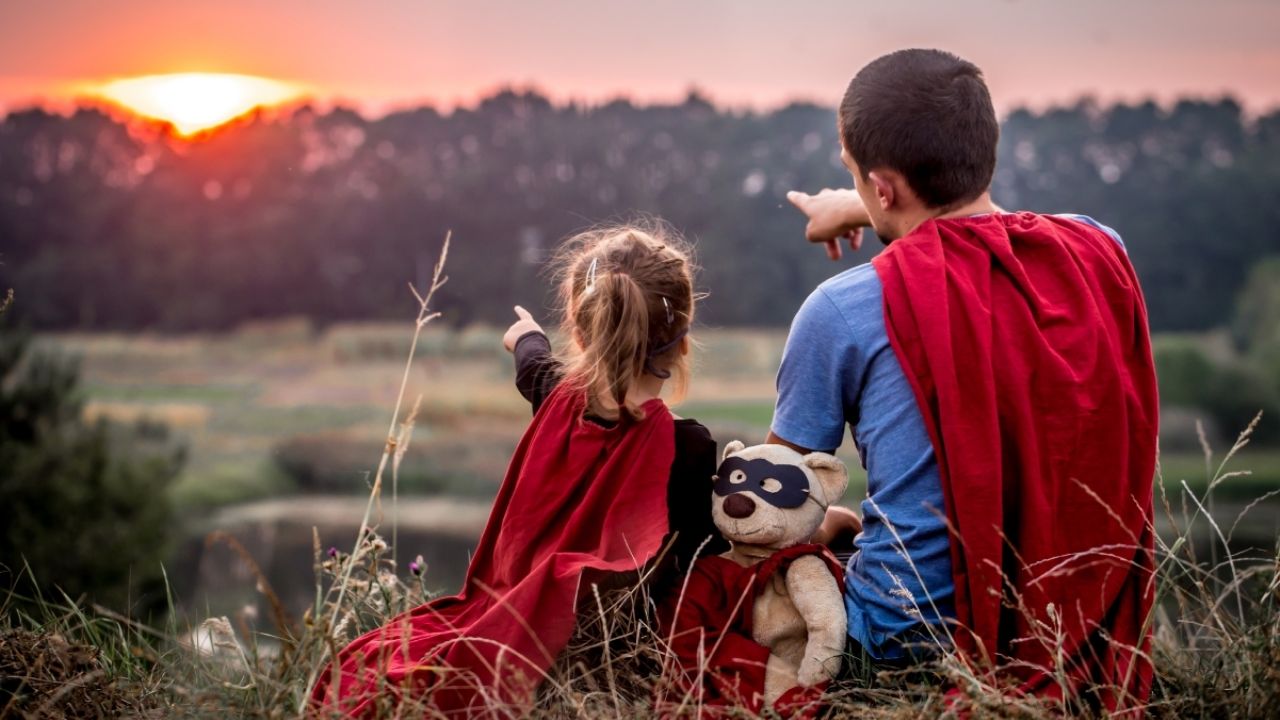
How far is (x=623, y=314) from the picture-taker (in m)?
3.08

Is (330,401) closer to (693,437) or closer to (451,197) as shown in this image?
(451,197)

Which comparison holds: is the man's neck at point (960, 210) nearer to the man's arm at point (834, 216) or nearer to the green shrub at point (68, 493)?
the man's arm at point (834, 216)

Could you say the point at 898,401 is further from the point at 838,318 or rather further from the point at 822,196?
the point at 822,196

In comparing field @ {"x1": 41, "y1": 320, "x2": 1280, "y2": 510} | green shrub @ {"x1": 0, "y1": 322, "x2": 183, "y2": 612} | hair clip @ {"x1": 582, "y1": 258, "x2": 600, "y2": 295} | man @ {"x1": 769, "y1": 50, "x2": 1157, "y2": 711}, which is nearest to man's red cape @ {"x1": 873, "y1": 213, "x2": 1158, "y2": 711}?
man @ {"x1": 769, "y1": 50, "x2": 1157, "y2": 711}

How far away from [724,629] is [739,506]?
305mm

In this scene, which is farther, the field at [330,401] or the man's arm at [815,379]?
the field at [330,401]

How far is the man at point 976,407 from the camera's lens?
8.30 feet

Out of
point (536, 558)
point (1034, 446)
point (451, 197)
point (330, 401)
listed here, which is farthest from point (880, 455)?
point (330, 401)

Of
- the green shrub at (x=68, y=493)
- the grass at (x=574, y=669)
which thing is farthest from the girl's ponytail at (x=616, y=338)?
the green shrub at (x=68, y=493)

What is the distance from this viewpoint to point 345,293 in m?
43.9

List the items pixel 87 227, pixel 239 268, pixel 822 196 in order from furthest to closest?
pixel 239 268, pixel 87 227, pixel 822 196

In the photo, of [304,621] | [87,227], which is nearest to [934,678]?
[304,621]

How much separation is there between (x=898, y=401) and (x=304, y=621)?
1325 millimetres

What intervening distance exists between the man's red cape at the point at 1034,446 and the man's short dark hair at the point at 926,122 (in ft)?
0.52
